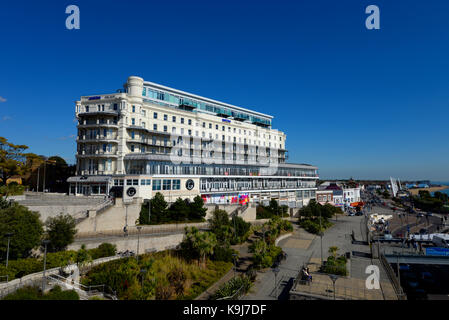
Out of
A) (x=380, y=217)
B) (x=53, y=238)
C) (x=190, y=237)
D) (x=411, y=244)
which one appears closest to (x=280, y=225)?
(x=190, y=237)

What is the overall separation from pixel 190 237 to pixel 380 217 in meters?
63.7

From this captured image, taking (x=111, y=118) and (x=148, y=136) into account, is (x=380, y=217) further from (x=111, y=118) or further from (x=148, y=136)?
(x=111, y=118)

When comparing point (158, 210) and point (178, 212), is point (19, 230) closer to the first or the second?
point (158, 210)

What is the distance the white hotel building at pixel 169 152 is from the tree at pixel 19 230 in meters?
17.1

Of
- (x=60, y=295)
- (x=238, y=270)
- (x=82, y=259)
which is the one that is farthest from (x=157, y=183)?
(x=60, y=295)

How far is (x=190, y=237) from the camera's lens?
27859mm

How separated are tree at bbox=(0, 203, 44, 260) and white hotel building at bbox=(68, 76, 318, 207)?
17.1 m

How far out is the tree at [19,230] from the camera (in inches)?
835

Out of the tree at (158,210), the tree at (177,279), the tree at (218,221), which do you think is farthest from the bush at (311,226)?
the tree at (177,279)

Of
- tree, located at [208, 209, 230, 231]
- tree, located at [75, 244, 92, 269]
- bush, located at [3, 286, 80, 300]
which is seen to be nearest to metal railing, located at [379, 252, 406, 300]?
tree, located at [208, 209, 230, 231]

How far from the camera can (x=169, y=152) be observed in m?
52.9

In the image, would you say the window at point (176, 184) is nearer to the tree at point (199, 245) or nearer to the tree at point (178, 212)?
the tree at point (178, 212)

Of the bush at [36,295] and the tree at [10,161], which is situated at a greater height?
the tree at [10,161]

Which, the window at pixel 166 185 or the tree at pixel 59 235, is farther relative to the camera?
the window at pixel 166 185
